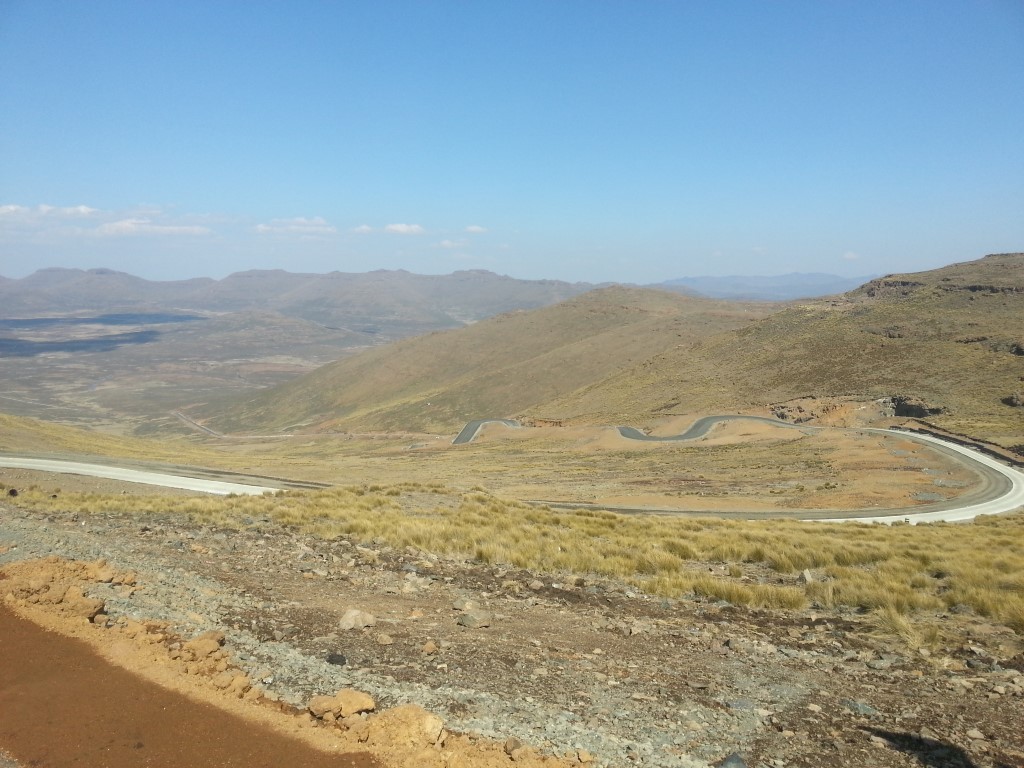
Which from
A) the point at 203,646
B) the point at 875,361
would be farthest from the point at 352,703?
the point at 875,361

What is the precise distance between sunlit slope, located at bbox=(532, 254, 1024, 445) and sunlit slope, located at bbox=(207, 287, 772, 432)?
16997mm

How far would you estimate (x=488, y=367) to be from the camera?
460 ft

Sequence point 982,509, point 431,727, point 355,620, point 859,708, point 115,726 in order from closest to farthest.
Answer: point 115,726, point 431,727, point 859,708, point 355,620, point 982,509

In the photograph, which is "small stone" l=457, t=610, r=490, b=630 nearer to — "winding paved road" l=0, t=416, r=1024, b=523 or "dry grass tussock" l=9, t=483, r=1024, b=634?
"dry grass tussock" l=9, t=483, r=1024, b=634

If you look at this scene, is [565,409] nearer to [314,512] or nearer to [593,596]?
[314,512]

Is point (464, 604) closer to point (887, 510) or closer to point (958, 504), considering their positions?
point (887, 510)

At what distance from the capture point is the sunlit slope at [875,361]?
190ft

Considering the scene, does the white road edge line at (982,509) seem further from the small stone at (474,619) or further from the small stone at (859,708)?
the small stone at (474,619)

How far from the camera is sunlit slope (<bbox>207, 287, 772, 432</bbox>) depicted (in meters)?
112

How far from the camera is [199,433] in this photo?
127 metres

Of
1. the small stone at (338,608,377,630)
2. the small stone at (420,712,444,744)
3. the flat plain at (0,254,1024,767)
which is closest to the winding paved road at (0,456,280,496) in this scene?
the flat plain at (0,254,1024,767)

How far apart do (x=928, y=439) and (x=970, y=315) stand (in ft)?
133

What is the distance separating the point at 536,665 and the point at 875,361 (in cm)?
7670

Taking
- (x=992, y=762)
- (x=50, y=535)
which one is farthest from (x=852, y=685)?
(x=50, y=535)
